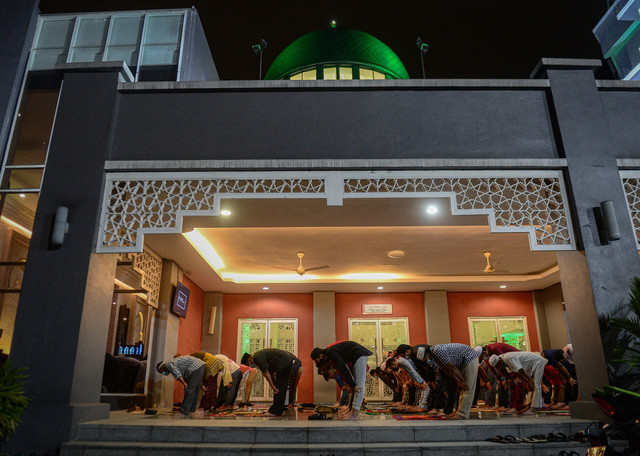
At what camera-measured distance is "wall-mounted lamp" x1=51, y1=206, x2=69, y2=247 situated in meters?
5.54

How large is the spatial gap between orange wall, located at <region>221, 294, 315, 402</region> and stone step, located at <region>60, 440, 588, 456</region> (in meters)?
8.03

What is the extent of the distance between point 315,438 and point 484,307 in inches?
379

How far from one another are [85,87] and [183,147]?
1675 mm

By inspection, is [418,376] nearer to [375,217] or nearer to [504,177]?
[375,217]

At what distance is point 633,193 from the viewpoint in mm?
6113

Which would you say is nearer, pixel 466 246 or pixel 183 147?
pixel 183 147

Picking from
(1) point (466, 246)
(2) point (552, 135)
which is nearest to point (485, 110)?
(2) point (552, 135)

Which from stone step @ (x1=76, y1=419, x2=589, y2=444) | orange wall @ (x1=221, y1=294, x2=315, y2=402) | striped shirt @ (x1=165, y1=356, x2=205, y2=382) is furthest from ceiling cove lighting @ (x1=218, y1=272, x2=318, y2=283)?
stone step @ (x1=76, y1=419, x2=589, y2=444)

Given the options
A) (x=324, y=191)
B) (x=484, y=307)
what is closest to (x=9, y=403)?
(x=324, y=191)

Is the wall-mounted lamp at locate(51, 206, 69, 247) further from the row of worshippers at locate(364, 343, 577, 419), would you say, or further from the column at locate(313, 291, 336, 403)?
the column at locate(313, 291, 336, 403)

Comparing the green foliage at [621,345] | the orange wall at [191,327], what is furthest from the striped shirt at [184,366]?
the green foliage at [621,345]

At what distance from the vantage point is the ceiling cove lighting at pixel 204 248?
863 cm

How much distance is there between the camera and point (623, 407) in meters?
3.78

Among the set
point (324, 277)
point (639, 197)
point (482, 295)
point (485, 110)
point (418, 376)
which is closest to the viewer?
point (639, 197)
